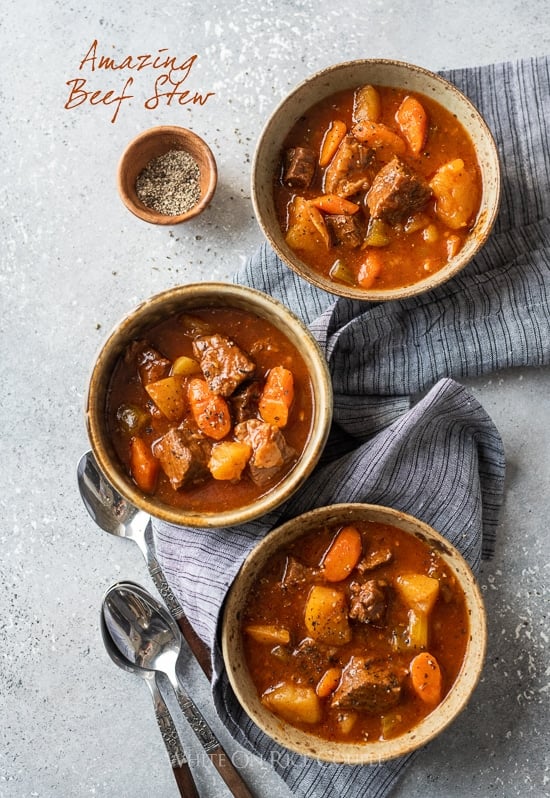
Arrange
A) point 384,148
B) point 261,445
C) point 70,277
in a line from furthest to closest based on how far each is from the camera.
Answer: point 70,277 < point 384,148 < point 261,445

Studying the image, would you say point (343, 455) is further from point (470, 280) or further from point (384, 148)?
point (384, 148)

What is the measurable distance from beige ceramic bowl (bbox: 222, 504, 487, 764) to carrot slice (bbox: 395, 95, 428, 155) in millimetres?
1602

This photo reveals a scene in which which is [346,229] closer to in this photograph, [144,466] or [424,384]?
[424,384]

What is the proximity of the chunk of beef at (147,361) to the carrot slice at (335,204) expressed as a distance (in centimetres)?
97

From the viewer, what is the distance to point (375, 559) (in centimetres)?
338

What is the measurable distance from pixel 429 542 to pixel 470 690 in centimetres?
59

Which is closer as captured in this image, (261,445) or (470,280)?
(261,445)

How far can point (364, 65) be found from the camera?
3.64 metres

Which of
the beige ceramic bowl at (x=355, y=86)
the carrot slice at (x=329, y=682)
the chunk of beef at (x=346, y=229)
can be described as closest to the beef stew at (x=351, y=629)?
the carrot slice at (x=329, y=682)

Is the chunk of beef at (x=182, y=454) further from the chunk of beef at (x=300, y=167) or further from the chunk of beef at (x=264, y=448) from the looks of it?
the chunk of beef at (x=300, y=167)

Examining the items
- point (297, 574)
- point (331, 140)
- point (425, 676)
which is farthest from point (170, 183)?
point (425, 676)

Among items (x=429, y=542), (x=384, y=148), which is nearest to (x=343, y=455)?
(x=429, y=542)

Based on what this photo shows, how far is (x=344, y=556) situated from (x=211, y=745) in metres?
1.11

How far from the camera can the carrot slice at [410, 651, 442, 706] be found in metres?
3.35
